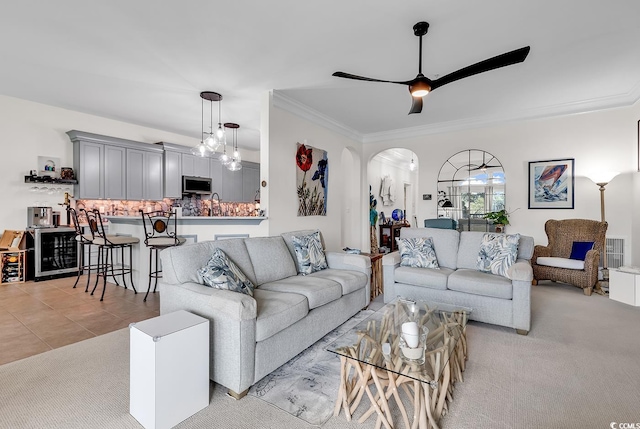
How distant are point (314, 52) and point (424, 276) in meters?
2.68

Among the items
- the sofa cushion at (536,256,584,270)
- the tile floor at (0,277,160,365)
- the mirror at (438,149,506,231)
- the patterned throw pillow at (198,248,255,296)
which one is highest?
the mirror at (438,149,506,231)

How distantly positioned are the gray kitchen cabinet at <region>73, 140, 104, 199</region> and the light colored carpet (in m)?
3.70

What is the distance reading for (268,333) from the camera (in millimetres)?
1986

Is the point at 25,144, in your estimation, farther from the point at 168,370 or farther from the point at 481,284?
the point at 481,284

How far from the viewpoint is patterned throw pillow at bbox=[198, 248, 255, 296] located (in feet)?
7.09

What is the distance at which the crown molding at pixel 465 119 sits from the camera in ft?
14.6

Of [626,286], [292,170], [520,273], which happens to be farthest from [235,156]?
[626,286]

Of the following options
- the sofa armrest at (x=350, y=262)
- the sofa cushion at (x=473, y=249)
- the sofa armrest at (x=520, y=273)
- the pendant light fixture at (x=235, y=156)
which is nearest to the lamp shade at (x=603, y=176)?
the sofa cushion at (x=473, y=249)

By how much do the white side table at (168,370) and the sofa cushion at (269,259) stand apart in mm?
1076

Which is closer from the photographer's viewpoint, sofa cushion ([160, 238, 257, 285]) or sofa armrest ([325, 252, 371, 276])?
sofa cushion ([160, 238, 257, 285])

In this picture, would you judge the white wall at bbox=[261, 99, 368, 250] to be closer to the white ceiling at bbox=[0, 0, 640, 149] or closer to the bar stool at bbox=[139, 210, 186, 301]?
the white ceiling at bbox=[0, 0, 640, 149]

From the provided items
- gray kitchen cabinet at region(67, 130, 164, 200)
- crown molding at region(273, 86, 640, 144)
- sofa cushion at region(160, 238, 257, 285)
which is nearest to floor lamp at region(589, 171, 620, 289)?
crown molding at region(273, 86, 640, 144)

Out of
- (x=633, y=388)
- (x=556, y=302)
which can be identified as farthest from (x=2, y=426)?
(x=556, y=302)

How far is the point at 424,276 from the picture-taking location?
3.30m
